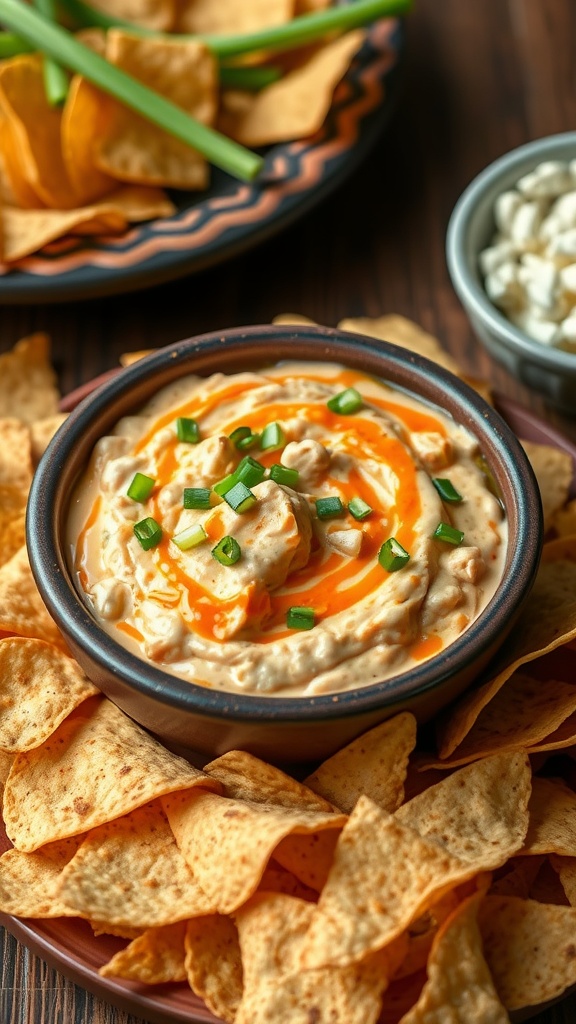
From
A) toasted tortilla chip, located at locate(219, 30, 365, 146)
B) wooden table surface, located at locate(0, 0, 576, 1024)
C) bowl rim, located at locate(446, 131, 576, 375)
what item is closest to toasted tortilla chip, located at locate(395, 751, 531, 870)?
bowl rim, located at locate(446, 131, 576, 375)

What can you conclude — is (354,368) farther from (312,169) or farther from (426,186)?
(426,186)

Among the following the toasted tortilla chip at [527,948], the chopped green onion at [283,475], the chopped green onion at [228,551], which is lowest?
the toasted tortilla chip at [527,948]

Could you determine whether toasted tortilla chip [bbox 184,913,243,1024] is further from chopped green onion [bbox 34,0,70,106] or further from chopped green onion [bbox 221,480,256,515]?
chopped green onion [bbox 34,0,70,106]

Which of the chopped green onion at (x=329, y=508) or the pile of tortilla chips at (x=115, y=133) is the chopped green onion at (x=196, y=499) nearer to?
the chopped green onion at (x=329, y=508)

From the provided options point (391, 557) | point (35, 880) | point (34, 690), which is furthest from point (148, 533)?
point (35, 880)

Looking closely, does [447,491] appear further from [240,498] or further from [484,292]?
[484,292]

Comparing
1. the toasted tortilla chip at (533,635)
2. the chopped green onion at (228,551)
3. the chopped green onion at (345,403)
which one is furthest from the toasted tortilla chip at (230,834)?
the chopped green onion at (345,403)
